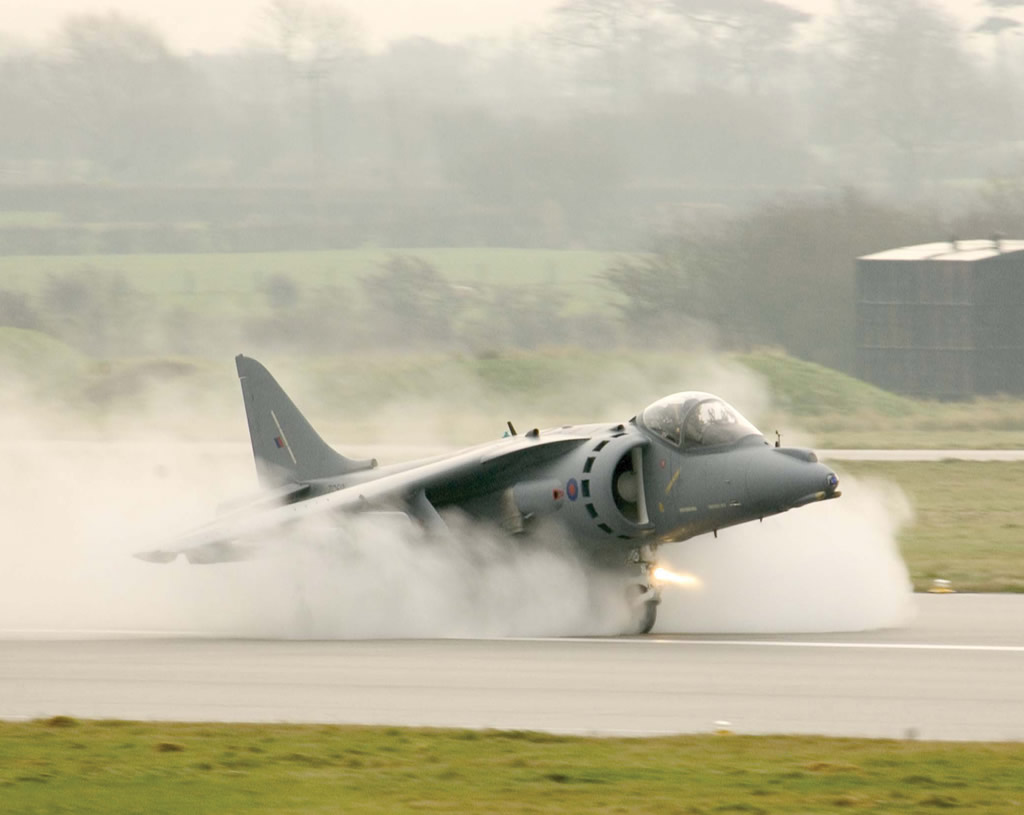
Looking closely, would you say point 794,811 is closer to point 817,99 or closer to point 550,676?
point 550,676

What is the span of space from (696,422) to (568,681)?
14.1 feet

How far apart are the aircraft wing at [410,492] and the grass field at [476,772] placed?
646 centimetres

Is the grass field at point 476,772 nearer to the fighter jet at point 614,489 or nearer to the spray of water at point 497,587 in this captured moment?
the fighter jet at point 614,489

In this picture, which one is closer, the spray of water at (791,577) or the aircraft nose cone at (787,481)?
the aircraft nose cone at (787,481)

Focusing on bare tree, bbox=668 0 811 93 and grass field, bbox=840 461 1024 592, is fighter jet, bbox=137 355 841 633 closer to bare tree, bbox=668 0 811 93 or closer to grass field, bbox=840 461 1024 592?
grass field, bbox=840 461 1024 592

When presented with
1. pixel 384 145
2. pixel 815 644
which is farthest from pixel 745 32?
pixel 815 644

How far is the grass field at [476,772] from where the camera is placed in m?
9.02

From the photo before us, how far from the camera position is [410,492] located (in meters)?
18.1

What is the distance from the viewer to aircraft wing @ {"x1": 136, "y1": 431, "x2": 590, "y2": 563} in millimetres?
18031

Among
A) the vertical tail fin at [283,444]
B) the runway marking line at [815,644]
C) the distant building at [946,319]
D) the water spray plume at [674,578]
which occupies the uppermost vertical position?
the distant building at [946,319]

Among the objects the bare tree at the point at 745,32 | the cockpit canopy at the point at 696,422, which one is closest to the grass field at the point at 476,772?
the cockpit canopy at the point at 696,422

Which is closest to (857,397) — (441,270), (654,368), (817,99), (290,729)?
(654,368)

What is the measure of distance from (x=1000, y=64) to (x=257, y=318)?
43.7 meters

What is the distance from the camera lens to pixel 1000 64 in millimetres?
79375
